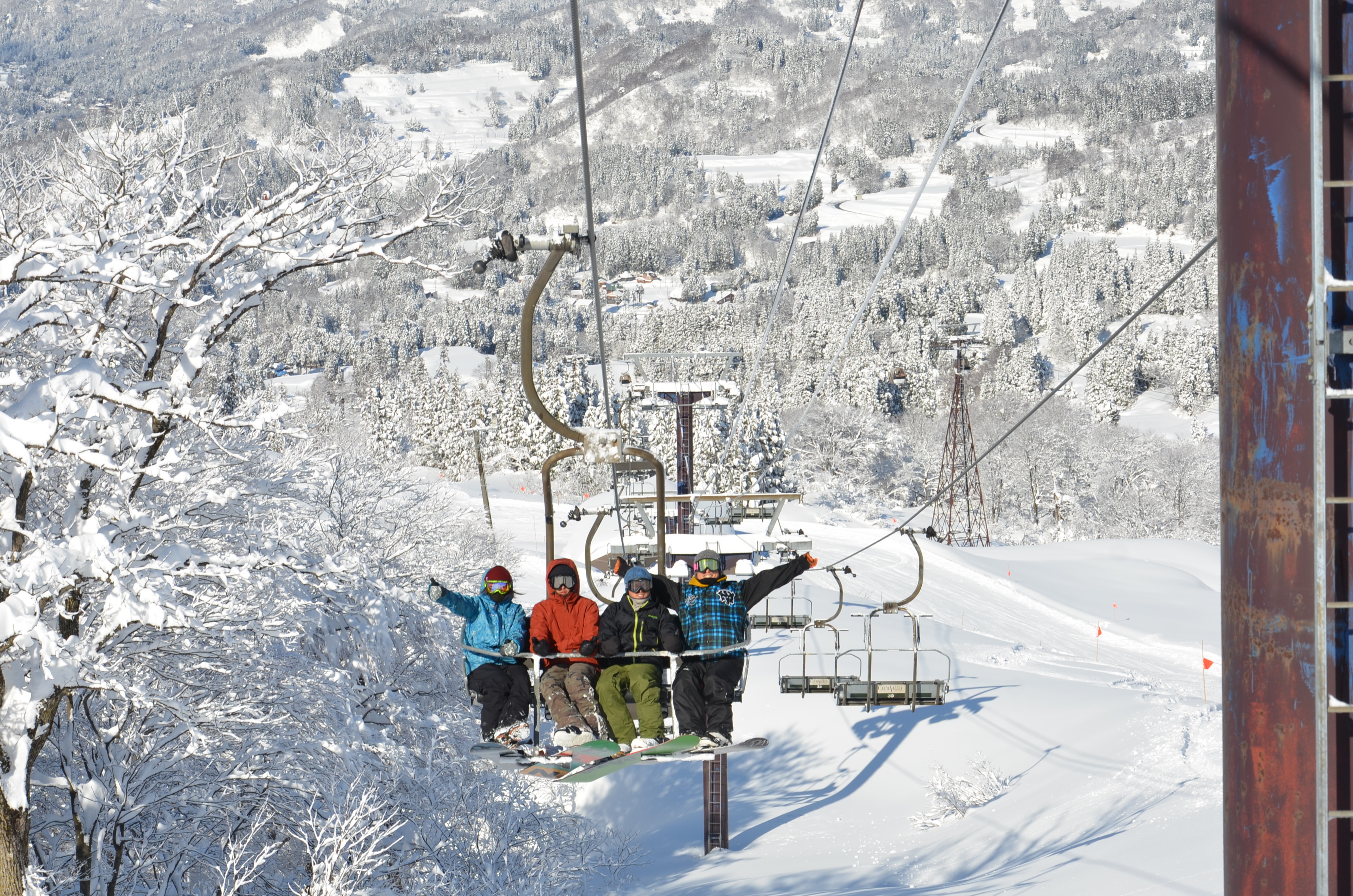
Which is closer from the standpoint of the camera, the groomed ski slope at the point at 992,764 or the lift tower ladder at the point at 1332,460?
the lift tower ladder at the point at 1332,460

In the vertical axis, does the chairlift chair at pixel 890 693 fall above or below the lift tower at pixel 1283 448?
below

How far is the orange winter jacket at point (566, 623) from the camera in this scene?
817 cm

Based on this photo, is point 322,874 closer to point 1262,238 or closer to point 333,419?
point 1262,238

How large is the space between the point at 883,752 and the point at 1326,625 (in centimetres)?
2253

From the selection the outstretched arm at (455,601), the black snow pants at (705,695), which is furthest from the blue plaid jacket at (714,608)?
the outstretched arm at (455,601)

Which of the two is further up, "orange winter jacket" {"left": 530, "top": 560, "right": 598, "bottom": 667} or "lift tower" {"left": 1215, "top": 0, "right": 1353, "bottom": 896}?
"lift tower" {"left": 1215, "top": 0, "right": 1353, "bottom": 896}

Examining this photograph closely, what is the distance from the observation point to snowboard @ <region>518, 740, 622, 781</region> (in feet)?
24.3

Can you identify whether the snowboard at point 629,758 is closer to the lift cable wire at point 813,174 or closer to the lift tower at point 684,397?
the lift cable wire at point 813,174

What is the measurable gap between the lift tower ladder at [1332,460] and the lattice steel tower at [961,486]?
1475 inches

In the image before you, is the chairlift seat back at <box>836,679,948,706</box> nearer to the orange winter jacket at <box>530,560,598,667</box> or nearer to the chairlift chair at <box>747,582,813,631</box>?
the chairlift chair at <box>747,582,813,631</box>

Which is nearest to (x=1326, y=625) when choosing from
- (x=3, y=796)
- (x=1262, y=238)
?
(x=1262, y=238)

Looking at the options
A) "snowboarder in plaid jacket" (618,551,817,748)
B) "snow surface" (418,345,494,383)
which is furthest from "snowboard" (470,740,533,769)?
"snow surface" (418,345,494,383)

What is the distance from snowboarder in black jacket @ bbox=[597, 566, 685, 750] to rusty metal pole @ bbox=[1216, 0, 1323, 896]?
16.7 feet

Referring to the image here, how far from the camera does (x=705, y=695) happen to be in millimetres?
8227
